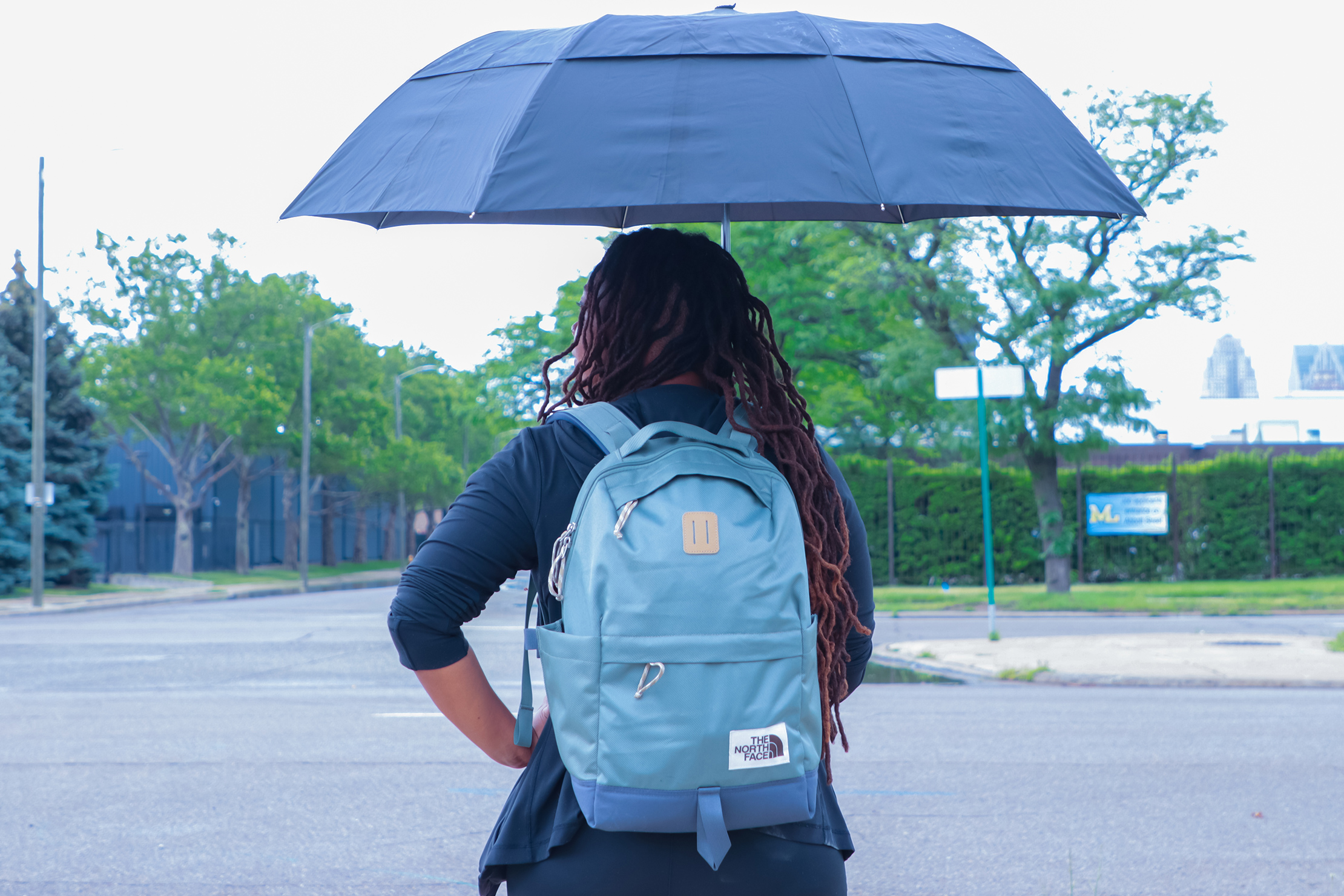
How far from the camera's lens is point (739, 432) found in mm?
1966

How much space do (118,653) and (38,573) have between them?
11.6 m

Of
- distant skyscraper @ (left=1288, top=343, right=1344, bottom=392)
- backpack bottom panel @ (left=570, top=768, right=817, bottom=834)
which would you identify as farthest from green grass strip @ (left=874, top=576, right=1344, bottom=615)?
distant skyscraper @ (left=1288, top=343, right=1344, bottom=392)

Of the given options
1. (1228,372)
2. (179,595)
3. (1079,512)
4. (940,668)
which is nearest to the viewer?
(940,668)

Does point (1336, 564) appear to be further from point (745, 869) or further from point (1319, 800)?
point (745, 869)

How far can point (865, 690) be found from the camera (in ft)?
36.2

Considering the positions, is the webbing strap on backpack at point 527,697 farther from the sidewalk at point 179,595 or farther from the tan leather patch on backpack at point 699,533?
the sidewalk at point 179,595

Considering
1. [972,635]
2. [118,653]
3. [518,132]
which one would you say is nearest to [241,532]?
[118,653]

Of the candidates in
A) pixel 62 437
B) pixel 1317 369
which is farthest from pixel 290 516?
pixel 1317 369

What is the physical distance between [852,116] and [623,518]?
114cm

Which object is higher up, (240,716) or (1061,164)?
(1061,164)

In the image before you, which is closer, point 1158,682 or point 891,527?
point 1158,682

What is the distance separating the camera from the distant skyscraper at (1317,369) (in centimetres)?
7725

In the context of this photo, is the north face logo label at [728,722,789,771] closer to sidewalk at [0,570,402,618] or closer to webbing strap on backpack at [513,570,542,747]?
webbing strap on backpack at [513,570,542,747]

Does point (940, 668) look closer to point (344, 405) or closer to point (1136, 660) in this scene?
point (1136, 660)
